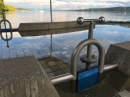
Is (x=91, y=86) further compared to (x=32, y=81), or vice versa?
(x=91, y=86)

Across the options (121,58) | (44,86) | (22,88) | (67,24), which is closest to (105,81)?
(121,58)

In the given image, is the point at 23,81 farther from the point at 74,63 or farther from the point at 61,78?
the point at 74,63

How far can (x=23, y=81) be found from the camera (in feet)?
4.08

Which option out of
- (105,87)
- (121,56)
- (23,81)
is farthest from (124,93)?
(23,81)

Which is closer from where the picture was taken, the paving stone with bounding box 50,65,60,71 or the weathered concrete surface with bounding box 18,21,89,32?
the paving stone with bounding box 50,65,60,71

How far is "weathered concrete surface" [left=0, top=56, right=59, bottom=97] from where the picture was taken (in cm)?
120

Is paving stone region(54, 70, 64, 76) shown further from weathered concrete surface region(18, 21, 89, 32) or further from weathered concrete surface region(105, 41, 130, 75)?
weathered concrete surface region(18, 21, 89, 32)

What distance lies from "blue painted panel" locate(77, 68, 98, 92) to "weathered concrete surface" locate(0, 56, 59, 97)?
30.7 inches

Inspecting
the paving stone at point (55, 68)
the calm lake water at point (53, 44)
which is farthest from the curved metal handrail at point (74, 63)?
the calm lake water at point (53, 44)

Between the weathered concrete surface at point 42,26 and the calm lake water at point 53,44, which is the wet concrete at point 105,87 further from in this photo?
the weathered concrete surface at point 42,26

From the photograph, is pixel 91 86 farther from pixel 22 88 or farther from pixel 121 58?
pixel 22 88

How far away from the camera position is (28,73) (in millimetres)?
1350

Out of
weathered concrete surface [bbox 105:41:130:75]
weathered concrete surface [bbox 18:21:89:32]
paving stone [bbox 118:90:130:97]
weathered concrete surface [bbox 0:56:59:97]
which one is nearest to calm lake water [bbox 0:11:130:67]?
weathered concrete surface [bbox 18:21:89:32]

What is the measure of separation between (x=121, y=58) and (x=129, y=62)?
0.16 meters
